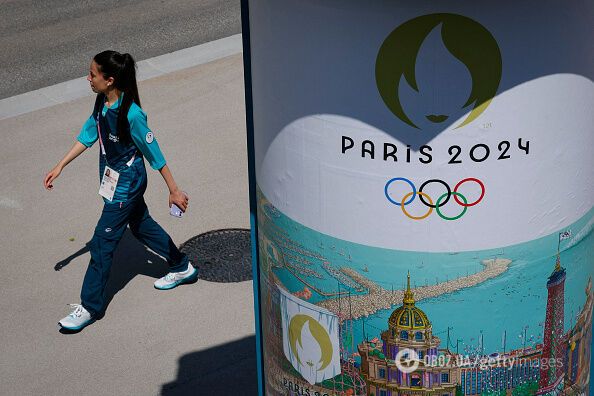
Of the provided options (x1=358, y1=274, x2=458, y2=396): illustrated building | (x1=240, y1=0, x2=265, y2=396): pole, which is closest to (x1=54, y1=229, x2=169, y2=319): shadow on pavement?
(x1=240, y1=0, x2=265, y2=396): pole

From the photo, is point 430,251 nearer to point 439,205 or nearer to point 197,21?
point 439,205

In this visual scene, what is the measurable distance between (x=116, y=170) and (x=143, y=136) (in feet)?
1.29

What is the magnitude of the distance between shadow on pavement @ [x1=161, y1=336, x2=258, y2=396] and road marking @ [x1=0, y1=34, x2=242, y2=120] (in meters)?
5.05

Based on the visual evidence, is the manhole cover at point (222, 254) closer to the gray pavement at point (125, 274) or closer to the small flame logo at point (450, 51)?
the gray pavement at point (125, 274)

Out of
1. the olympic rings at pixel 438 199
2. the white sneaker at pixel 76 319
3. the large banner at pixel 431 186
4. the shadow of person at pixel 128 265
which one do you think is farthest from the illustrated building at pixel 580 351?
the shadow of person at pixel 128 265

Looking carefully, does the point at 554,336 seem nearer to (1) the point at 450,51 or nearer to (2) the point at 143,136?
(1) the point at 450,51

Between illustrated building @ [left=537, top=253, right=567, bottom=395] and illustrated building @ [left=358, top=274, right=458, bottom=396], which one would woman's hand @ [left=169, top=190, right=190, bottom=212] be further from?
illustrated building @ [left=537, top=253, right=567, bottom=395]

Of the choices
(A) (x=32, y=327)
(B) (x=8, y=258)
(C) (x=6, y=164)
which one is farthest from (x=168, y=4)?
(A) (x=32, y=327)

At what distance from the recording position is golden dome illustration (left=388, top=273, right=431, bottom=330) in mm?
4367

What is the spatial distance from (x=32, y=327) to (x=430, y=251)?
4.75 metres

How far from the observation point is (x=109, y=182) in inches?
307

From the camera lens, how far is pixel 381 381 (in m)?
4.58

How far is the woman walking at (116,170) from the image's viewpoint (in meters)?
7.48

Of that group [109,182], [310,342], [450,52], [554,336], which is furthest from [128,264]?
[450,52]
